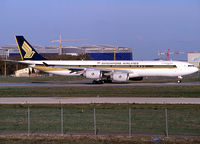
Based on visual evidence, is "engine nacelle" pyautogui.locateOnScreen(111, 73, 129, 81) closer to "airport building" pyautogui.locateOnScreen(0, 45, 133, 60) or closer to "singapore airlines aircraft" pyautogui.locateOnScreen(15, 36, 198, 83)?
"singapore airlines aircraft" pyautogui.locateOnScreen(15, 36, 198, 83)

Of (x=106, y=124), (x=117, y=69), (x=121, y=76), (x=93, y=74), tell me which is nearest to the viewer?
(x=106, y=124)

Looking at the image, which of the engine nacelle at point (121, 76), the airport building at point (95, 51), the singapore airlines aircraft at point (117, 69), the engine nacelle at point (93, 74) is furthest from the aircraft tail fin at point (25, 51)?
the airport building at point (95, 51)

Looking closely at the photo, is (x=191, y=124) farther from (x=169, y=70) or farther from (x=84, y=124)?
(x=169, y=70)

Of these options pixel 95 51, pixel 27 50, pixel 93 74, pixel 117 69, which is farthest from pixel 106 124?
pixel 95 51

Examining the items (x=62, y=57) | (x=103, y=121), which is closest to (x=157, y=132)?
(x=103, y=121)

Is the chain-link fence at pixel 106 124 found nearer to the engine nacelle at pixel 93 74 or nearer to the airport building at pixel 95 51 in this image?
the engine nacelle at pixel 93 74

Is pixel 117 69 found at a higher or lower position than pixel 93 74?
higher

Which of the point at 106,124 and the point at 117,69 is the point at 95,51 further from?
the point at 106,124

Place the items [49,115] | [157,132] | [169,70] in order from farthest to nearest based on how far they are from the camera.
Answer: [169,70] → [49,115] → [157,132]

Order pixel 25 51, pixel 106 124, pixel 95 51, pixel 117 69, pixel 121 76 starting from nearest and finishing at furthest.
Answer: pixel 106 124, pixel 121 76, pixel 117 69, pixel 25 51, pixel 95 51

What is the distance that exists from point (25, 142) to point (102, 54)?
144 metres

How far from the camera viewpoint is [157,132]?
17.3 m

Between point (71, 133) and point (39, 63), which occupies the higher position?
point (39, 63)

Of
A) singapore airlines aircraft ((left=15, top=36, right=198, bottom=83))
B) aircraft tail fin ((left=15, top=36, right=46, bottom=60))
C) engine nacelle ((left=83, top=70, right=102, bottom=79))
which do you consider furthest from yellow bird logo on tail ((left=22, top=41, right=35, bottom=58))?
engine nacelle ((left=83, top=70, right=102, bottom=79))
